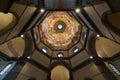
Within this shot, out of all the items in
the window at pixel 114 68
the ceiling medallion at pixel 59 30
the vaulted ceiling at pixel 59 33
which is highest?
the ceiling medallion at pixel 59 30

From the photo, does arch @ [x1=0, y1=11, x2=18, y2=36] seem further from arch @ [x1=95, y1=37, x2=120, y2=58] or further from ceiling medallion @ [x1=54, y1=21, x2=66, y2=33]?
ceiling medallion @ [x1=54, y1=21, x2=66, y2=33]

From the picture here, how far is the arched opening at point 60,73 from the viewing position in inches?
763

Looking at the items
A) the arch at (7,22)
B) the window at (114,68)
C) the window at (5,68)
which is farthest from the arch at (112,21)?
the window at (5,68)

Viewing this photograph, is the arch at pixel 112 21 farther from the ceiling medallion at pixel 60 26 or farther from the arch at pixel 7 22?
the ceiling medallion at pixel 60 26

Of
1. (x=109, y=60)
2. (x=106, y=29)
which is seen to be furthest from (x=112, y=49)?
(x=106, y=29)

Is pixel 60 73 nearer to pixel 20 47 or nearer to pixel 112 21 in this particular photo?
pixel 20 47

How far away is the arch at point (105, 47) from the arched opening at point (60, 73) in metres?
3.12

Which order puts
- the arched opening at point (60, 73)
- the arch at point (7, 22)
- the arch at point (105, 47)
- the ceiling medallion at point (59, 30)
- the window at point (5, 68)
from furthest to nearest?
the ceiling medallion at point (59, 30) < the arched opening at point (60, 73) < the arch at point (105, 47) < the window at point (5, 68) < the arch at point (7, 22)

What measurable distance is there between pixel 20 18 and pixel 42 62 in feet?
21.7

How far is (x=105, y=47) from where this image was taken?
19.4 meters

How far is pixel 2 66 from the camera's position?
59.4 feet

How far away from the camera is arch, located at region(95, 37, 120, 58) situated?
18.7 metres

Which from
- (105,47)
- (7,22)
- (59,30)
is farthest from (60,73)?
(7,22)

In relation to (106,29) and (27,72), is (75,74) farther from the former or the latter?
(106,29)
